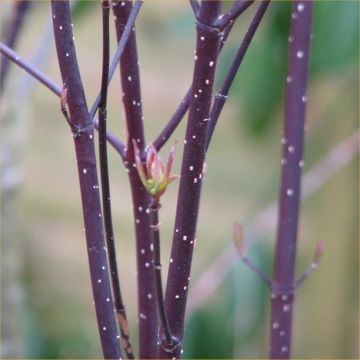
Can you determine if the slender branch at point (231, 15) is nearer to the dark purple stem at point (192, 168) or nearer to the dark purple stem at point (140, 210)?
the dark purple stem at point (192, 168)

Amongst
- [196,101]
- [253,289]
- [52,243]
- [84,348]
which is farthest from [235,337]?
[196,101]

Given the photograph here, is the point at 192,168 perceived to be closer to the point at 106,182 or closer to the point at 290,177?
the point at 106,182

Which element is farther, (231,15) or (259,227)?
(259,227)

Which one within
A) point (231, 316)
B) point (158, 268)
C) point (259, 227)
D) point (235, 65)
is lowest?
point (231, 316)

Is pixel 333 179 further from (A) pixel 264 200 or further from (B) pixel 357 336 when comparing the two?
(B) pixel 357 336

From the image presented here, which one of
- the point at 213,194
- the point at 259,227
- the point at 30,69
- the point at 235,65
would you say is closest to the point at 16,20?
the point at 30,69

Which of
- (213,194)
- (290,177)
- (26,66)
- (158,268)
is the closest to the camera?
(158,268)
